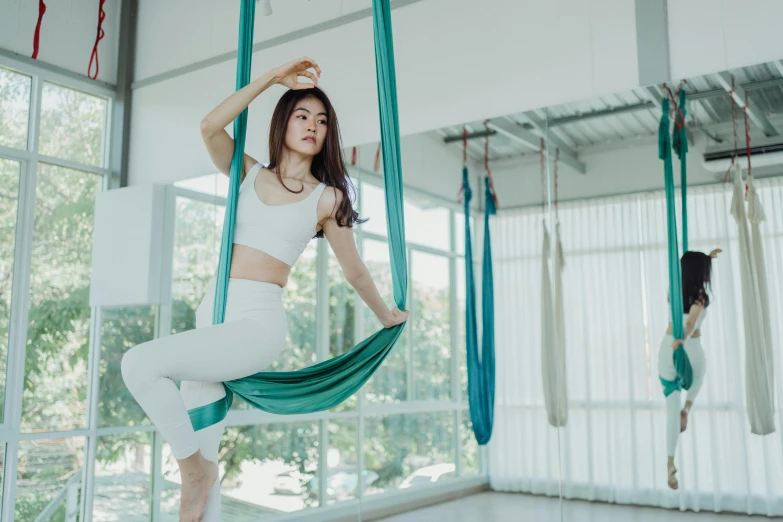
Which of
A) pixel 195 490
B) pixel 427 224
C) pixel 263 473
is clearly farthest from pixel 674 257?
pixel 263 473

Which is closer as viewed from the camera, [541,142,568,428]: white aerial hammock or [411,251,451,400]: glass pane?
[541,142,568,428]: white aerial hammock

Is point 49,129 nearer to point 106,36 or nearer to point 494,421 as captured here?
point 106,36

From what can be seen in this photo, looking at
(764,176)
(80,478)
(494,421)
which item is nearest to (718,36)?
(764,176)

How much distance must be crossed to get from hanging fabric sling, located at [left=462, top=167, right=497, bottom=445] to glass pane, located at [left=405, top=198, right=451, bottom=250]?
0.13 meters

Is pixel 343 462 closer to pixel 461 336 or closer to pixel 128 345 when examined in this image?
pixel 461 336

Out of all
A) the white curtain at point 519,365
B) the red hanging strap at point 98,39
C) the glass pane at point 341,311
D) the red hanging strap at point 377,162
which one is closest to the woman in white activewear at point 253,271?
the white curtain at point 519,365

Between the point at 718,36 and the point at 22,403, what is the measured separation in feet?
12.7

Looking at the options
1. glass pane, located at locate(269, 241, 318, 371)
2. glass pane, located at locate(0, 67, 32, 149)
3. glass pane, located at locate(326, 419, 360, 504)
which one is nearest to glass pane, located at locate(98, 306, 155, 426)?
glass pane, located at locate(269, 241, 318, 371)

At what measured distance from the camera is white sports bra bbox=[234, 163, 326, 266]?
2.21 m

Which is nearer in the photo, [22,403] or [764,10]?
[764,10]

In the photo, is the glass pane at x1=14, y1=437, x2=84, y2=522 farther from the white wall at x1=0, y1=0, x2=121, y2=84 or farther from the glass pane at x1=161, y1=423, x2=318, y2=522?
the white wall at x1=0, y1=0, x2=121, y2=84

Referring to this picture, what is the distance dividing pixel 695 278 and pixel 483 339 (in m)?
0.94

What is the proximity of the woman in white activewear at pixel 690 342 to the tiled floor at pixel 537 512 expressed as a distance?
5.5 inches

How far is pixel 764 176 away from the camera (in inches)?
111
